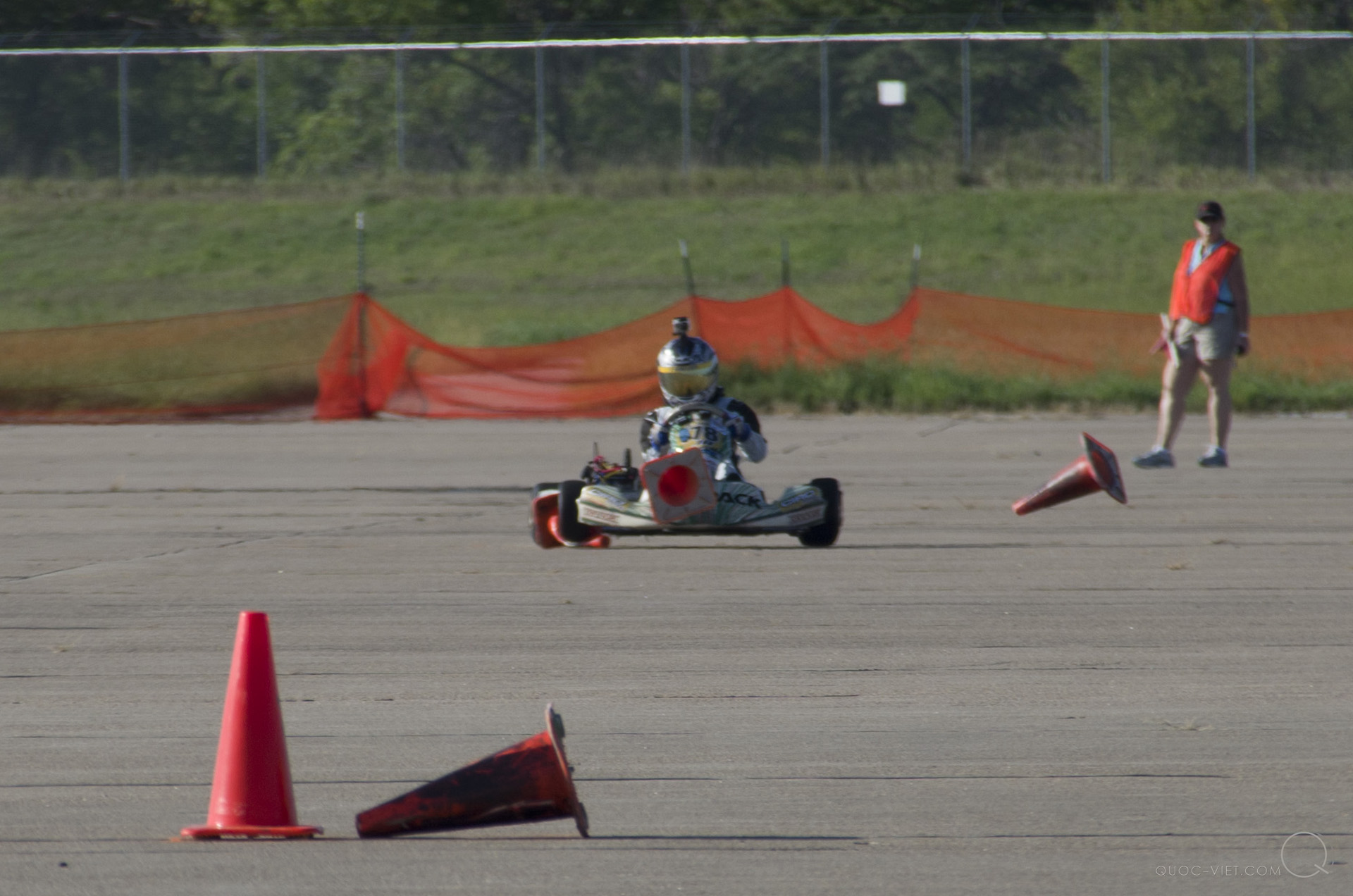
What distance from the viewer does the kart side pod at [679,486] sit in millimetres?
9492

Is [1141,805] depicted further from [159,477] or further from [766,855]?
[159,477]

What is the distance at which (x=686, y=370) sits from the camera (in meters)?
10.5

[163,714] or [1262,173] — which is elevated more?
[1262,173]

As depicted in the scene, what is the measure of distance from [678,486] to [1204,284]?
6.26m

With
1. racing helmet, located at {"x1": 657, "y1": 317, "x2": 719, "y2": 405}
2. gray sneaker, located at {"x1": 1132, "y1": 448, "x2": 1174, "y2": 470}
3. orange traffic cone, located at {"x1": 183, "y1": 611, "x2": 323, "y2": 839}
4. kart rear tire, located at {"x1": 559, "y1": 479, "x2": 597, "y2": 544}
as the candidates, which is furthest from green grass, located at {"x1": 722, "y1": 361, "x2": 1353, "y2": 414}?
orange traffic cone, located at {"x1": 183, "y1": 611, "x2": 323, "y2": 839}

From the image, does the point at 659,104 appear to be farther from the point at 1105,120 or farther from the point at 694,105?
the point at 1105,120

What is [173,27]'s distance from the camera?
167 ft

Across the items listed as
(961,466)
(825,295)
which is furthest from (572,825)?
(825,295)

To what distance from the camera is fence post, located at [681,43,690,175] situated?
3581 centimetres

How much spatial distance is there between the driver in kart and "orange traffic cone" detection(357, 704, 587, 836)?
580 cm

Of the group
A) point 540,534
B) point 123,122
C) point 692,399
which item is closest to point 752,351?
point 692,399

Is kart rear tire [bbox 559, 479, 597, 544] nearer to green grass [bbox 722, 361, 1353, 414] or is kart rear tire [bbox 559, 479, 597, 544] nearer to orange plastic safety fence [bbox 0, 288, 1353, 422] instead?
orange plastic safety fence [bbox 0, 288, 1353, 422]

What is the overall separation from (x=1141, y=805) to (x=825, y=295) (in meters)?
26.2

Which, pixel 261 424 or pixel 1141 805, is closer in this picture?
pixel 1141 805
